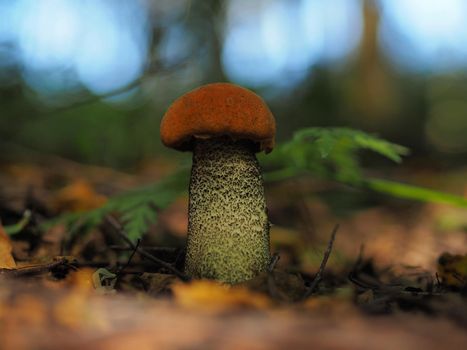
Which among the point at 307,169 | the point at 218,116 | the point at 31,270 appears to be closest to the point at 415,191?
the point at 307,169

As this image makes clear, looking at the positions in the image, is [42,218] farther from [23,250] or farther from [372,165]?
[372,165]

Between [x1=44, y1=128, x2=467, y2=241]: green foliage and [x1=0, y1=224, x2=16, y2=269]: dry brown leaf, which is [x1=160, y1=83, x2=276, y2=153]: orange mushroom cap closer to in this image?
[x1=44, y1=128, x2=467, y2=241]: green foliage

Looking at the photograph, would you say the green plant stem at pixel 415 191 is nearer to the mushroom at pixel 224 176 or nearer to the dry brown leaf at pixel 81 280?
the mushroom at pixel 224 176

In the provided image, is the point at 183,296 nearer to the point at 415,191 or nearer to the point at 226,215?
the point at 226,215

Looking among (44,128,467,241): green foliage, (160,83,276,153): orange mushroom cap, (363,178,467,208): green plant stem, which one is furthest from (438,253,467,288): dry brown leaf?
(160,83,276,153): orange mushroom cap

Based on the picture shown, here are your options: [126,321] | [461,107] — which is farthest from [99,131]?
[461,107]
